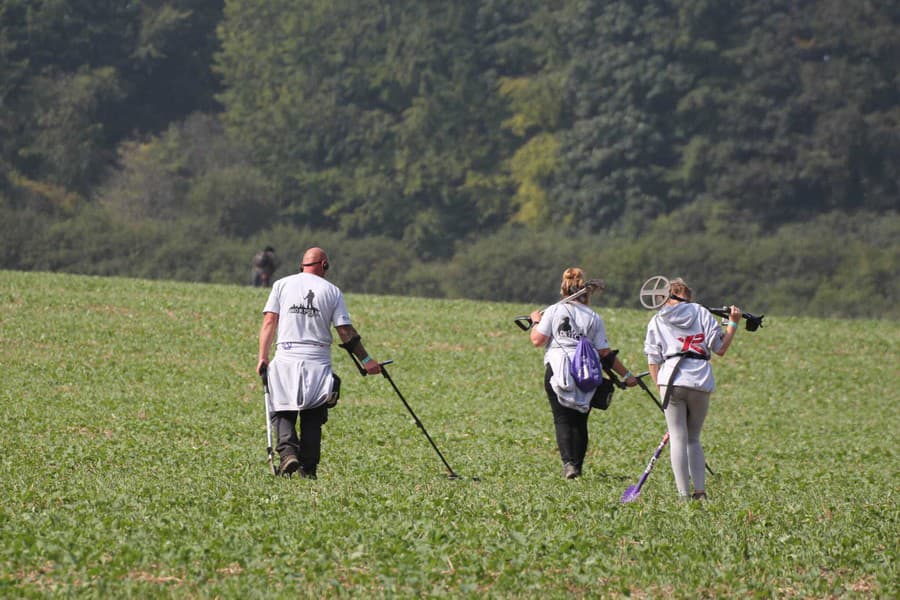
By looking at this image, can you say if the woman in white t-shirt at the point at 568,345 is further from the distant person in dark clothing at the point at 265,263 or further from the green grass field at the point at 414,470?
the distant person in dark clothing at the point at 265,263

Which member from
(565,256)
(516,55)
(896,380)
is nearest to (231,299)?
(896,380)

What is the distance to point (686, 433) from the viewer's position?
1119cm

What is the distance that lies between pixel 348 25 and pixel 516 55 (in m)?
9.04

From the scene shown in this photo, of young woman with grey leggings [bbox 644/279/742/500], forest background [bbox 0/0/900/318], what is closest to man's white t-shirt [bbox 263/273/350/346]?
young woman with grey leggings [bbox 644/279/742/500]

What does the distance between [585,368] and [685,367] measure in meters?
1.36

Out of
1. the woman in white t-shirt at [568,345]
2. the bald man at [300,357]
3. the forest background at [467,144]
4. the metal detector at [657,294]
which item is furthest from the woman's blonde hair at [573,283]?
the forest background at [467,144]

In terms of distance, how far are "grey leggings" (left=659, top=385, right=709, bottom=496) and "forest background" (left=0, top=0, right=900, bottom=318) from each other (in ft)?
147

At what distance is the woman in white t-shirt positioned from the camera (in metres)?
12.4

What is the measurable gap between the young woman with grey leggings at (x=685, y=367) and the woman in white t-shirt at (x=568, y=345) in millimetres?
1113

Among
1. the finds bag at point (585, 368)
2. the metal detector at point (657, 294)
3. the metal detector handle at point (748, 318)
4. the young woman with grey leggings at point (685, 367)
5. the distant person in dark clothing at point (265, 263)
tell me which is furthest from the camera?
the distant person in dark clothing at point (265, 263)

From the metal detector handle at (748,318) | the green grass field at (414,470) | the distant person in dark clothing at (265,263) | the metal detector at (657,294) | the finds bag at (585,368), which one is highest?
the metal detector at (657,294)

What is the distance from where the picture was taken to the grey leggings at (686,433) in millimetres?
Answer: 11109

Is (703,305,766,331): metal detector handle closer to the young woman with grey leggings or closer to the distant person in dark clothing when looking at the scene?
the young woman with grey leggings

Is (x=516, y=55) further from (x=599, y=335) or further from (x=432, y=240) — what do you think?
(x=599, y=335)
